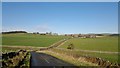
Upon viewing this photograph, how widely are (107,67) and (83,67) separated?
3571 millimetres

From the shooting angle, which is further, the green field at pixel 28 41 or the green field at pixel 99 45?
the green field at pixel 28 41

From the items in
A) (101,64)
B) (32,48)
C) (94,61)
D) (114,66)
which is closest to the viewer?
(114,66)

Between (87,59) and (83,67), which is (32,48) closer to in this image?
(87,59)

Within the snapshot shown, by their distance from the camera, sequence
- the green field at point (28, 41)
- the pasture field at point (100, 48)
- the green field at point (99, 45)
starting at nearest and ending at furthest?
1. the pasture field at point (100, 48)
2. the green field at point (99, 45)
3. the green field at point (28, 41)

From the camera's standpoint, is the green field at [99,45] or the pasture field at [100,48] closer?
the pasture field at [100,48]

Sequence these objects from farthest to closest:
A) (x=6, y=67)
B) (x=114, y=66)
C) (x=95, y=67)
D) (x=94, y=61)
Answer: (x=94, y=61), (x=95, y=67), (x=114, y=66), (x=6, y=67)

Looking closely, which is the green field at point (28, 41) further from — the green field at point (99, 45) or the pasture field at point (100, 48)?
the pasture field at point (100, 48)

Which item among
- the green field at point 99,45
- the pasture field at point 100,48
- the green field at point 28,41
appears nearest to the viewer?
the pasture field at point 100,48

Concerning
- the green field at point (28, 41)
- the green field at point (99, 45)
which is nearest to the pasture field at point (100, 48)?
the green field at point (99, 45)

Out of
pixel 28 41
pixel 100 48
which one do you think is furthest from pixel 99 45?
pixel 28 41

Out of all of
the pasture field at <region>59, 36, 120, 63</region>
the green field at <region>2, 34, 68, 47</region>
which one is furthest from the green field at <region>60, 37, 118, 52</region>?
the green field at <region>2, 34, 68, 47</region>

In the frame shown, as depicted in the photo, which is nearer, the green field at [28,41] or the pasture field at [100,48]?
the pasture field at [100,48]

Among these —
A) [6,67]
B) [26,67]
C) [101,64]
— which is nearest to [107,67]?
[101,64]

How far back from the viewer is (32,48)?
12562 centimetres
